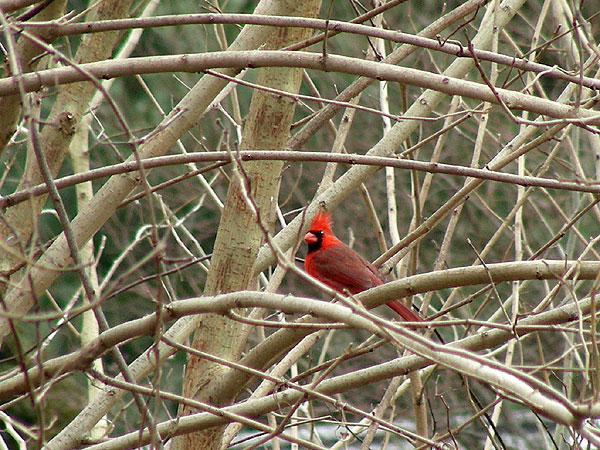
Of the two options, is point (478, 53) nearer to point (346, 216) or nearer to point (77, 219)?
point (77, 219)

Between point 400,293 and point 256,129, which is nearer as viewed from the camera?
point 400,293

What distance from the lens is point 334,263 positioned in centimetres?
564

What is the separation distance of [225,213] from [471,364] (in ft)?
5.90

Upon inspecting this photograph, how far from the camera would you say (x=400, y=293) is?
8.41 ft

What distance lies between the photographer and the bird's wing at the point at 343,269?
5.54 meters

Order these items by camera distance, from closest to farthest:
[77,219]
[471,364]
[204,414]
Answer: [471,364] → [204,414] → [77,219]

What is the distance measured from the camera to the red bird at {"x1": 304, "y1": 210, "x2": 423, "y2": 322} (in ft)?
18.1

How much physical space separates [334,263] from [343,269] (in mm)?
100

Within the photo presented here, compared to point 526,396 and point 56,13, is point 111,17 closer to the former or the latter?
point 56,13

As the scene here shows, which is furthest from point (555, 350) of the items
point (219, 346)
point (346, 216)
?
point (219, 346)

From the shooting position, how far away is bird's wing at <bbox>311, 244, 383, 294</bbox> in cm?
554

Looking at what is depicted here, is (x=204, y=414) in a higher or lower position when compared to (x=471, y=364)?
lower

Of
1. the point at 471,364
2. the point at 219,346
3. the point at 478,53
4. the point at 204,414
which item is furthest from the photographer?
the point at 219,346

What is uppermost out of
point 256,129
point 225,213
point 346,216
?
point 256,129
